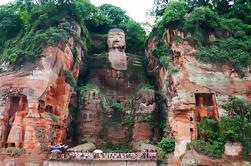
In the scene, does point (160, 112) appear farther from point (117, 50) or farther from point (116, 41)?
point (116, 41)

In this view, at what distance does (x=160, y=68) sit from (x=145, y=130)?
26.4 ft

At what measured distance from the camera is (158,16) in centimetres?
3809

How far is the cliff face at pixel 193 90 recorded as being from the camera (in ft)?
75.8

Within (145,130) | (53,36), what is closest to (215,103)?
(145,130)

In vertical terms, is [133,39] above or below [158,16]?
below

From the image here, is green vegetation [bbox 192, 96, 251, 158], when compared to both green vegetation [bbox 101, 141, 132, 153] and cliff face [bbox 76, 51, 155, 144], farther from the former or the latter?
green vegetation [bbox 101, 141, 132, 153]

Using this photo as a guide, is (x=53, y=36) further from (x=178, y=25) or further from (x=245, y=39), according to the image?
(x=245, y=39)

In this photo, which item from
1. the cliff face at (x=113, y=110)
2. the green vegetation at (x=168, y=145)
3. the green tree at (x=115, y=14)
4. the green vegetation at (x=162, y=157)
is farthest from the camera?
the green tree at (x=115, y=14)

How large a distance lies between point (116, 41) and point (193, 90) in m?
15.8

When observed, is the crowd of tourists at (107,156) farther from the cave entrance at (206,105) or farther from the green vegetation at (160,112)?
the cave entrance at (206,105)

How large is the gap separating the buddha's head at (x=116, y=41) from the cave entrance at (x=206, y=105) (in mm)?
15158

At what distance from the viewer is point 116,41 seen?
3562 cm

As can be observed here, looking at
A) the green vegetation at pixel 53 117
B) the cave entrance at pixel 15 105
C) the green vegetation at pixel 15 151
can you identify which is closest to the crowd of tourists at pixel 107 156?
the green vegetation at pixel 15 151

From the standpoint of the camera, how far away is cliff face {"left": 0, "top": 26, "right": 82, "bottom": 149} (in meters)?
22.8
